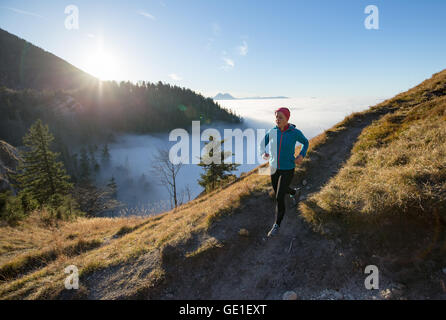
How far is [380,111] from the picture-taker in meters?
13.7

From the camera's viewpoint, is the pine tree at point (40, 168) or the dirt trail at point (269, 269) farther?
the pine tree at point (40, 168)

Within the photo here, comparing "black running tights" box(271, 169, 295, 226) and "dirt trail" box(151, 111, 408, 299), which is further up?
"black running tights" box(271, 169, 295, 226)

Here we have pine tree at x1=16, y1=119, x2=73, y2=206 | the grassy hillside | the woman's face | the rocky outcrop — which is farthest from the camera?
pine tree at x1=16, y1=119, x2=73, y2=206

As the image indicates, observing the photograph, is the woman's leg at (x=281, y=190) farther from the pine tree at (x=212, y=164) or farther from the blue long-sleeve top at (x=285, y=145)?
the pine tree at (x=212, y=164)

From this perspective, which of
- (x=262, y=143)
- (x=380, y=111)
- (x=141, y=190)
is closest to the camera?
(x=262, y=143)

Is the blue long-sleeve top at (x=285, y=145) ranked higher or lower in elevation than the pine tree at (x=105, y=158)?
higher

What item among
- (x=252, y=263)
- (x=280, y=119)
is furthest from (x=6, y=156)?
(x=280, y=119)

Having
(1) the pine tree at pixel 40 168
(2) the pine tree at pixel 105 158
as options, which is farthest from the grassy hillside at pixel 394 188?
(2) the pine tree at pixel 105 158

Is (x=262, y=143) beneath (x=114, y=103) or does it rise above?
beneath

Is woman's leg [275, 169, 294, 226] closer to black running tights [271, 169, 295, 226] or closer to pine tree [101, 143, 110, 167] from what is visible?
black running tights [271, 169, 295, 226]

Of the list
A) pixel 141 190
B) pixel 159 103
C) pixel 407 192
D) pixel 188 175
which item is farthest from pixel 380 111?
pixel 159 103

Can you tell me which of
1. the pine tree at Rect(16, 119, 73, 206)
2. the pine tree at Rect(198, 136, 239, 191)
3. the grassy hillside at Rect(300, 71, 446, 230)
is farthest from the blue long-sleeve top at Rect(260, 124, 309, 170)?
the pine tree at Rect(16, 119, 73, 206)
